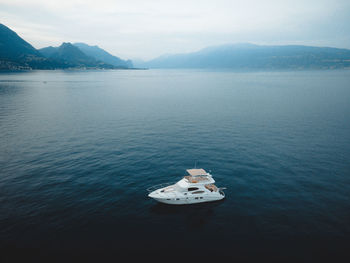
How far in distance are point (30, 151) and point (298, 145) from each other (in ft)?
231

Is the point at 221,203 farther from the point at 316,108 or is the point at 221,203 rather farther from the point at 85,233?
the point at 316,108

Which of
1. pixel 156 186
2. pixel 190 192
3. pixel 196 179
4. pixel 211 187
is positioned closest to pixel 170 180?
pixel 156 186

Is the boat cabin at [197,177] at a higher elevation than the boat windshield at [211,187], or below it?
higher

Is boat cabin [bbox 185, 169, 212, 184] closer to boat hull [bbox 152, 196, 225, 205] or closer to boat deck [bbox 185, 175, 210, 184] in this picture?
boat deck [bbox 185, 175, 210, 184]

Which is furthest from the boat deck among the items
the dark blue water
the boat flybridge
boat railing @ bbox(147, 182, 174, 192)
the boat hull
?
boat railing @ bbox(147, 182, 174, 192)

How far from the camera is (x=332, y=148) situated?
54469mm

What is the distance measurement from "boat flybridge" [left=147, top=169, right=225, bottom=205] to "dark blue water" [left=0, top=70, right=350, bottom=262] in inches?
47.2

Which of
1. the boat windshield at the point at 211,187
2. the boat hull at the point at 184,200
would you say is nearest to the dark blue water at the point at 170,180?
the boat hull at the point at 184,200

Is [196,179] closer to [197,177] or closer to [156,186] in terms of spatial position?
[197,177]

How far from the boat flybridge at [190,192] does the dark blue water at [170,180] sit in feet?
3.93

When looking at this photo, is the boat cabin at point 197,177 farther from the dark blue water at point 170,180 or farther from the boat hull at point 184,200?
the dark blue water at point 170,180

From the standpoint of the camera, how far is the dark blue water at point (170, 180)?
26203mm

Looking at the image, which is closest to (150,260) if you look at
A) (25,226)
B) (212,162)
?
(25,226)

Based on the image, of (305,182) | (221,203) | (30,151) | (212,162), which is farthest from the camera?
(30,151)
